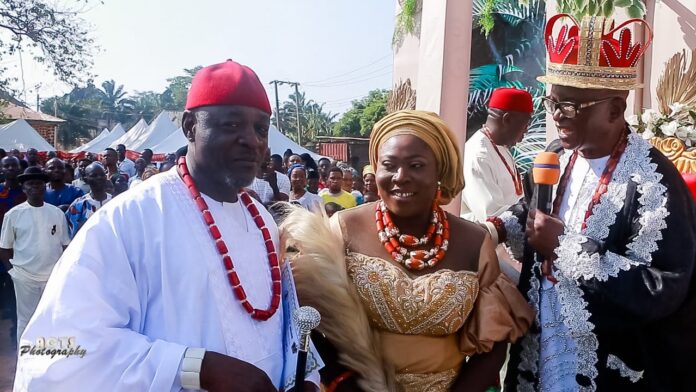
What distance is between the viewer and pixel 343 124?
1650 inches

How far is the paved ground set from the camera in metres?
5.95

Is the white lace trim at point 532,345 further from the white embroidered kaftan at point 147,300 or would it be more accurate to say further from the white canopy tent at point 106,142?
the white canopy tent at point 106,142

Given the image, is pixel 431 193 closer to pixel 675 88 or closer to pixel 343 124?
pixel 675 88

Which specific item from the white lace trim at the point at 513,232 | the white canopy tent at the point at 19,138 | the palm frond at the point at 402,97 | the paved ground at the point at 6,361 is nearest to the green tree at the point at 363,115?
the white canopy tent at the point at 19,138

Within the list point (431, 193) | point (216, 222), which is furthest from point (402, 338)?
point (216, 222)

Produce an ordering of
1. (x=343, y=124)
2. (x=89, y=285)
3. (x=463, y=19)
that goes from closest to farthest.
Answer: (x=89, y=285) < (x=463, y=19) < (x=343, y=124)

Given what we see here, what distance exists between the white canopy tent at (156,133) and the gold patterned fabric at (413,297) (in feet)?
Answer: 77.1

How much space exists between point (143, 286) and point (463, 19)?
15.6 feet

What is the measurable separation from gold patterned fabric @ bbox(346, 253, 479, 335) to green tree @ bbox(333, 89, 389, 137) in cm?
2917

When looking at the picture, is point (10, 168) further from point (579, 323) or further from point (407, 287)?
point (579, 323)

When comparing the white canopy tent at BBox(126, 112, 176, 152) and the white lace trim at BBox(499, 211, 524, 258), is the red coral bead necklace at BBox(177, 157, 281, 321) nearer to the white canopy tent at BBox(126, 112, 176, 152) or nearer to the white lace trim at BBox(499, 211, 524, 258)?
the white lace trim at BBox(499, 211, 524, 258)

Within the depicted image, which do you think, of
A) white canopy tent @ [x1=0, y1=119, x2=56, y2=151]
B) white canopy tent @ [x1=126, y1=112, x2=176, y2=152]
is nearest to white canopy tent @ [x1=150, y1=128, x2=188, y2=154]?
white canopy tent @ [x1=126, y1=112, x2=176, y2=152]

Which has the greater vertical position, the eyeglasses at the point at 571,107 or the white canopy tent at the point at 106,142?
the eyeglasses at the point at 571,107

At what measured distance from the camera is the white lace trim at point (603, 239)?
2453mm
